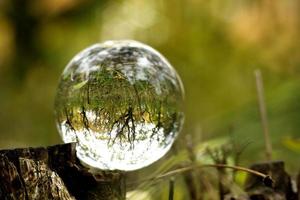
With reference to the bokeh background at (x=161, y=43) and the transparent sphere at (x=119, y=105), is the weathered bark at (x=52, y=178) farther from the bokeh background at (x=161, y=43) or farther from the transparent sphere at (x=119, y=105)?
the bokeh background at (x=161, y=43)

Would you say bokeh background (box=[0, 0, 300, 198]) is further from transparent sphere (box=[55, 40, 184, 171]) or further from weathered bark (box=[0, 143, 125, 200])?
weathered bark (box=[0, 143, 125, 200])

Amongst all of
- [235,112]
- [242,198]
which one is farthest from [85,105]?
[235,112]

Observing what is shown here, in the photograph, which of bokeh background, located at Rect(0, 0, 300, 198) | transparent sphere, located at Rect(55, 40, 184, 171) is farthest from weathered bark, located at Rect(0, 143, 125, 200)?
bokeh background, located at Rect(0, 0, 300, 198)

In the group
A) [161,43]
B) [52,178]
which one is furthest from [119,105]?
[161,43]

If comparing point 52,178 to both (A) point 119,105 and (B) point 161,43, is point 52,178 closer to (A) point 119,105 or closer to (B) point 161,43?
(A) point 119,105

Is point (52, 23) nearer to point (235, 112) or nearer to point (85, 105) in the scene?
point (235, 112)

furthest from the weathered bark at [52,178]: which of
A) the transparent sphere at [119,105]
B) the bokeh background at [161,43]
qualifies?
the bokeh background at [161,43]
